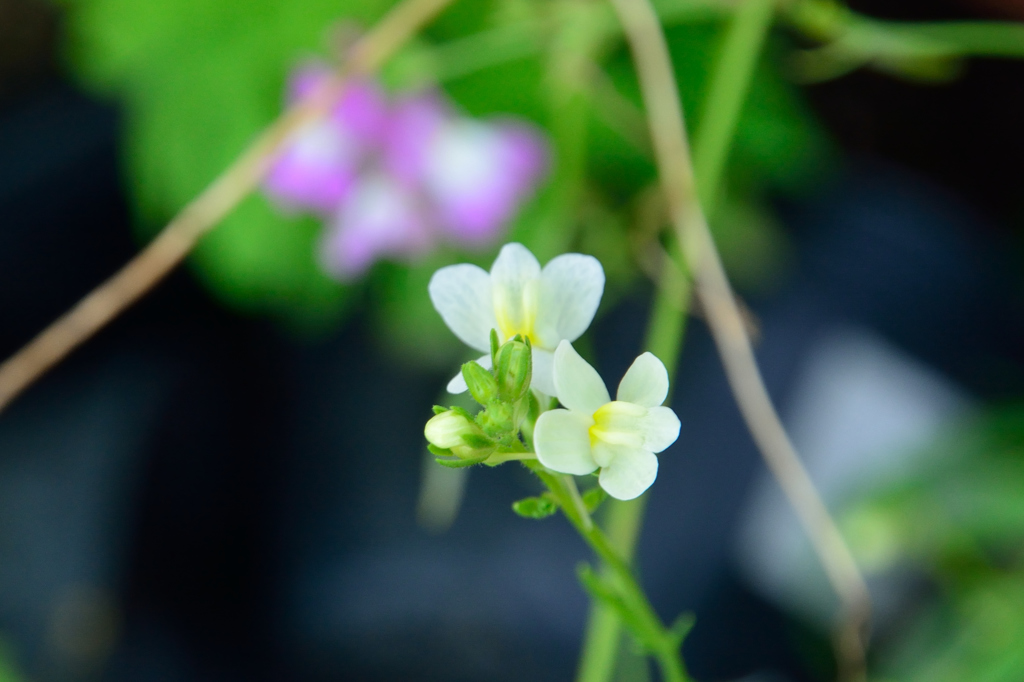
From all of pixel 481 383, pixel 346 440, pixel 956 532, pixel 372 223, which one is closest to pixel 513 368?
pixel 481 383

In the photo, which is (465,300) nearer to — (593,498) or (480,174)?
(593,498)

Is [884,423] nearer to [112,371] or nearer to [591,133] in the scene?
[591,133]

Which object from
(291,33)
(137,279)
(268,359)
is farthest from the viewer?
(268,359)

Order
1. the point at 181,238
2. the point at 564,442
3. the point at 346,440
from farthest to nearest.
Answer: the point at 346,440
the point at 181,238
the point at 564,442

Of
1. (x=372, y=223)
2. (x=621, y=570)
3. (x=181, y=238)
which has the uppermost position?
(x=372, y=223)

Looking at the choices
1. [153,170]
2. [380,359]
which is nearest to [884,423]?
[380,359]

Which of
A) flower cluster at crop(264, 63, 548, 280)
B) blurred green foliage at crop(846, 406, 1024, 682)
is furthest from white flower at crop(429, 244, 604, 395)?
blurred green foliage at crop(846, 406, 1024, 682)
